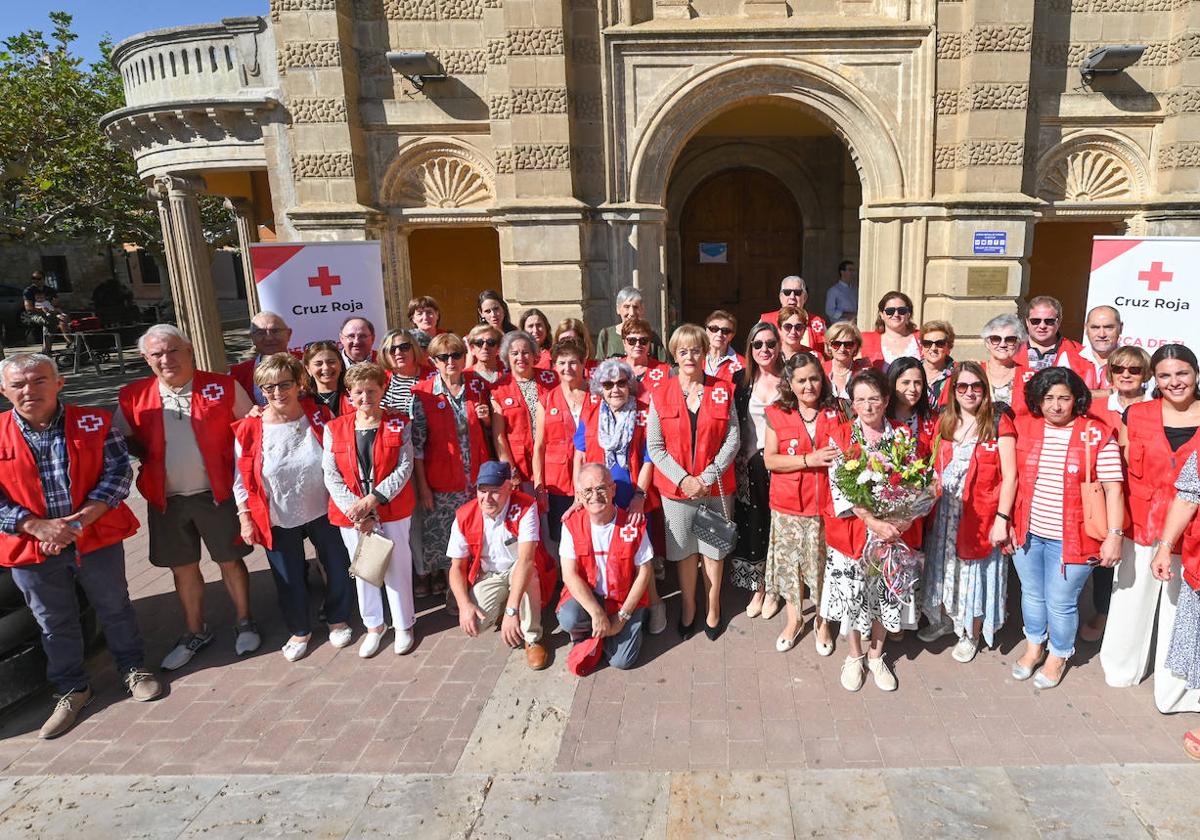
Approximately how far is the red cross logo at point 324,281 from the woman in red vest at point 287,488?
4.90ft

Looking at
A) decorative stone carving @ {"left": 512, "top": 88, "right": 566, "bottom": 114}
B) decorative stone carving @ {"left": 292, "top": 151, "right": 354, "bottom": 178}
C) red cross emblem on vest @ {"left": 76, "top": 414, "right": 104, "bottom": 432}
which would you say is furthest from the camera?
decorative stone carving @ {"left": 292, "top": 151, "right": 354, "bottom": 178}

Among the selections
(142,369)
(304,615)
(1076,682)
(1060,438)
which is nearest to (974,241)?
(1060,438)

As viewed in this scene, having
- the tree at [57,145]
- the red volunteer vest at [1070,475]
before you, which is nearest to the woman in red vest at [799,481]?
the red volunteer vest at [1070,475]

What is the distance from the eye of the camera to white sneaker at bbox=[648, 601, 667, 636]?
4396 millimetres

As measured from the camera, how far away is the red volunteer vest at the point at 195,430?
4055 mm

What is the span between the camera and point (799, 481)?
12.8 ft

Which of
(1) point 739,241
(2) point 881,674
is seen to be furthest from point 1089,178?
(2) point 881,674

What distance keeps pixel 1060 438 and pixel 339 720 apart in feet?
13.3

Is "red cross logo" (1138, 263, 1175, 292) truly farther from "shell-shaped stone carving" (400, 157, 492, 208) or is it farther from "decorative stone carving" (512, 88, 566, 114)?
"shell-shaped stone carving" (400, 157, 492, 208)

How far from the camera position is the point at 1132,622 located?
12.0 ft

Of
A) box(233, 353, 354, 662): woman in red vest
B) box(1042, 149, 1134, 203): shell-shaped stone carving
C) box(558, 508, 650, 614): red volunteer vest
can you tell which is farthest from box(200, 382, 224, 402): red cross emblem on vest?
box(1042, 149, 1134, 203): shell-shaped stone carving

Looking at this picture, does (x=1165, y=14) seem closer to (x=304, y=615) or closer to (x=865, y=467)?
(x=865, y=467)

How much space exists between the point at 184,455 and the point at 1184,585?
17.6ft

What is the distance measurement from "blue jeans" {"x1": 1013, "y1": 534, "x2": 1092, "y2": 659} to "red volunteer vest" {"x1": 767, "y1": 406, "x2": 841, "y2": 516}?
1.10m
